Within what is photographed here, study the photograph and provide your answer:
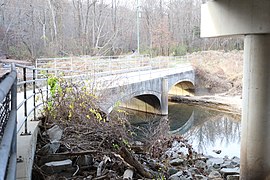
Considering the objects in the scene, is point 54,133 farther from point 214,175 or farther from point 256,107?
point 214,175

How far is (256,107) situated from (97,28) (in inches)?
912

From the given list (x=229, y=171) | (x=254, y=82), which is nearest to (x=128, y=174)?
(x=254, y=82)

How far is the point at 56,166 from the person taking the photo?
3373 millimetres

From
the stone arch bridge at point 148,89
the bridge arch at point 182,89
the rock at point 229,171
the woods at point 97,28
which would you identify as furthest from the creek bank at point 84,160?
the bridge arch at point 182,89

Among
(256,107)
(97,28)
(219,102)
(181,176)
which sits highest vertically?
(97,28)

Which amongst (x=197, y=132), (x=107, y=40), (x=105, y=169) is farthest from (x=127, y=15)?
(x=105, y=169)

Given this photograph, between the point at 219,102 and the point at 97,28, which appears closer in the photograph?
the point at 219,102

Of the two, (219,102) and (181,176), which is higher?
(181,176)

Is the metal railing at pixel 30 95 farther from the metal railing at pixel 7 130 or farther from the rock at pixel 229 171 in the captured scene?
the rock at pixel 229 171

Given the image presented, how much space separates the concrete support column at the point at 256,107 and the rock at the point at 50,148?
3.43 meters

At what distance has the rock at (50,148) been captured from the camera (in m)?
3.60

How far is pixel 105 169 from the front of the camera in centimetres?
375

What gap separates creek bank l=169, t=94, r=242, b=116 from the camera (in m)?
18.3

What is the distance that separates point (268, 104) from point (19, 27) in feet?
63.9
